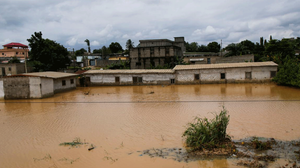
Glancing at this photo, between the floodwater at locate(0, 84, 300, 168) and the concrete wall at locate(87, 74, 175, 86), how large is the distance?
367 inches

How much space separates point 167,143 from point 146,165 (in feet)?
5.16

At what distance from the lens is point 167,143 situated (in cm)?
748

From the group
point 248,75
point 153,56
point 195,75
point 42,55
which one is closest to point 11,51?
point 42,55

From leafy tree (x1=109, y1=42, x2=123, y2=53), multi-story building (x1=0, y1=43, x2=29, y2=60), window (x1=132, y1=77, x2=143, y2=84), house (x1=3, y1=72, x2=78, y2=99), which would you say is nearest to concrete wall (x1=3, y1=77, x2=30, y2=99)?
house (x1=3, y1=72, x2=78, y2=99)

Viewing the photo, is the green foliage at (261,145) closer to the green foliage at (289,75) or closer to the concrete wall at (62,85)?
the green foliage at (289,75)

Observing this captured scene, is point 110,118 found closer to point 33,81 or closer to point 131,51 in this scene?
point 33,81

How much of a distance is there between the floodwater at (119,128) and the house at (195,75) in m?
8.60

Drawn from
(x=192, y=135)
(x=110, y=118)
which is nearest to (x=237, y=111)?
(x=192, y=135)

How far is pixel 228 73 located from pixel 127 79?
36.6ft

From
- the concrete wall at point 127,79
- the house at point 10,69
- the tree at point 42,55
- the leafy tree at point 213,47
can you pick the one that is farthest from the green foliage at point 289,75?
the house at point 10,69

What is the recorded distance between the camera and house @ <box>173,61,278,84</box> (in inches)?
867

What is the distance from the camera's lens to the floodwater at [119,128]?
21.7ft

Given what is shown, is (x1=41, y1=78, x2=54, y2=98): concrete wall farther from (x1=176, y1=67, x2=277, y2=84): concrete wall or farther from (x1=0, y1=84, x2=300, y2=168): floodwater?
(x1=176, y1=67, x2=277, y2=84): concrete wall

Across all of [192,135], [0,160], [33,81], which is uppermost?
[33,81]
